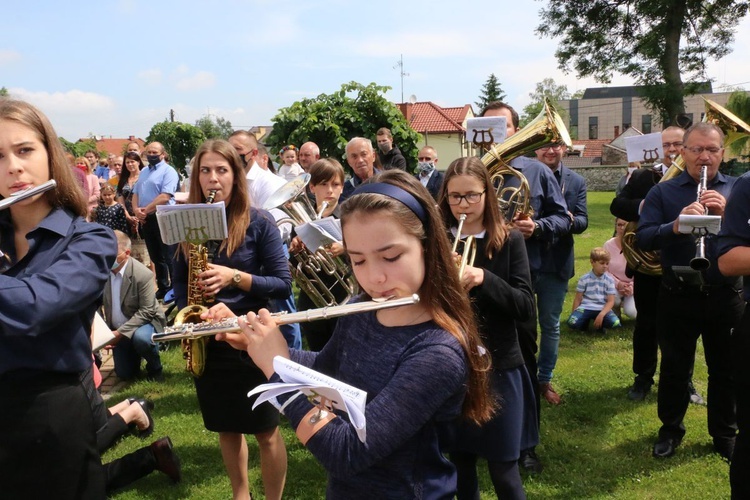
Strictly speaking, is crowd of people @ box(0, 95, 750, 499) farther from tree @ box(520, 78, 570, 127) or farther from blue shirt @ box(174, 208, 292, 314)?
tree @ box(520, 78, 570, 127)

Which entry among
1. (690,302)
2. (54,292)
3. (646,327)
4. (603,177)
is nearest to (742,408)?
(690,302)

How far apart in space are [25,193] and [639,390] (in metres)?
4.83

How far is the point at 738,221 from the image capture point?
9.26 ft

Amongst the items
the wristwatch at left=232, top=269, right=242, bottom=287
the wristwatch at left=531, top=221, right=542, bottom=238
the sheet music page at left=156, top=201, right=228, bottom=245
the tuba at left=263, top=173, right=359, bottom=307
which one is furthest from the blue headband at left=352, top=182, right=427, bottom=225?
the wristwatch at left=531, top=221, right=542, bottom=238

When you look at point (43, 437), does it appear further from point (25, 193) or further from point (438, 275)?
point (438, 275)

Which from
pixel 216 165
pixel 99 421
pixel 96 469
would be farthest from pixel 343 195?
pixel 96 469

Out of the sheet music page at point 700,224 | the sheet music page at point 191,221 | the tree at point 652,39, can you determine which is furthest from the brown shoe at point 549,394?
the tree at point 652,39

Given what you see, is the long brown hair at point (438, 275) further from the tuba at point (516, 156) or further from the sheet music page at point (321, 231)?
the tuba at point (516, 156)

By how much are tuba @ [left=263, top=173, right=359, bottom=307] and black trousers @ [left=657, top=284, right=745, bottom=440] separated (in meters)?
2.20

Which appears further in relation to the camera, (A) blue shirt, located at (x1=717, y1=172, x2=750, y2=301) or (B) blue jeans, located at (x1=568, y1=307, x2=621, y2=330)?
(B) blue jeans, located at (x1=568, y1=307, x2=621, y2=330)

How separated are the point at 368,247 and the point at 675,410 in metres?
3.29

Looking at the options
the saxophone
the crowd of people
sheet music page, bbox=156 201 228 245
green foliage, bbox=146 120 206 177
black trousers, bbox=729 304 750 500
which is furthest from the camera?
green foliage, bbox=146 120 206 177

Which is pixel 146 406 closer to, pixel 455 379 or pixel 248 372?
pixel 248 372

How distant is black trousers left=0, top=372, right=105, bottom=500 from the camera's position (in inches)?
80.4
